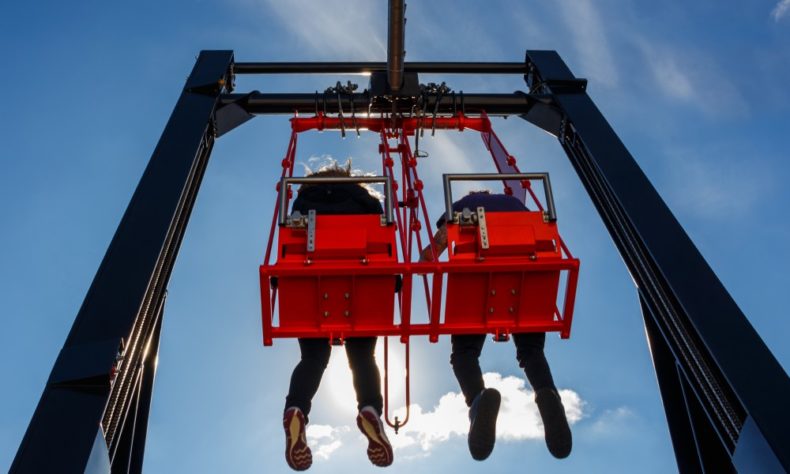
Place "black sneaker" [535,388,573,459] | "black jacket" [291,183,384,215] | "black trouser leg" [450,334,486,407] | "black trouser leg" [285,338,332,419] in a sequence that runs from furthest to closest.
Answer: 1. "black jacket" [291,183,384,215]
2. "black trouser leg" [450,334,486,407]
3. "black trouser leg" [285,338,332,419]
4. "black sneaker" [535,388,573,459]

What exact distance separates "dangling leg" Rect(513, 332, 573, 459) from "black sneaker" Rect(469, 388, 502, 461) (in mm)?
256

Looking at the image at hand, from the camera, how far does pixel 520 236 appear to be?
4.24 meters

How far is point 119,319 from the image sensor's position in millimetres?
3543

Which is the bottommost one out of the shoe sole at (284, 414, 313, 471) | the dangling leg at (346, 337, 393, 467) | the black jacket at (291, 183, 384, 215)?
the shoe sole at (284, 414, 313, 471)

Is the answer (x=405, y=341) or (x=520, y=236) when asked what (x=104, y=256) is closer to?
(x=405, y=341)

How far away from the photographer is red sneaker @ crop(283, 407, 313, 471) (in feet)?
13.3

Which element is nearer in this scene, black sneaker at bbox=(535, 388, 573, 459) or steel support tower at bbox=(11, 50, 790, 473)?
steel support tower at bbox=(11, 50, 790, 473)

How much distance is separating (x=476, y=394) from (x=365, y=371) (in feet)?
2.09

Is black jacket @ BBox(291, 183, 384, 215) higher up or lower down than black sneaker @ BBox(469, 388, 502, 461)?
higher up

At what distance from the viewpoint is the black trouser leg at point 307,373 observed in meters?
4.30

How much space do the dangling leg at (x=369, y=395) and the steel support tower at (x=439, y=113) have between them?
112 centimetres

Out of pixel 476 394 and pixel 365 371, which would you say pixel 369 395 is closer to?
pixel 365 371

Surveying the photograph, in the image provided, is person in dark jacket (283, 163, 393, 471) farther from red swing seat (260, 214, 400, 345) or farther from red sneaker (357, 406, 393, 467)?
red swing seat (260, 214, 400, 345)

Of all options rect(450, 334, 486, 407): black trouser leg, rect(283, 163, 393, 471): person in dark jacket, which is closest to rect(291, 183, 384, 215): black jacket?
rect(283, 163, 393, 471): person in dark jacket
